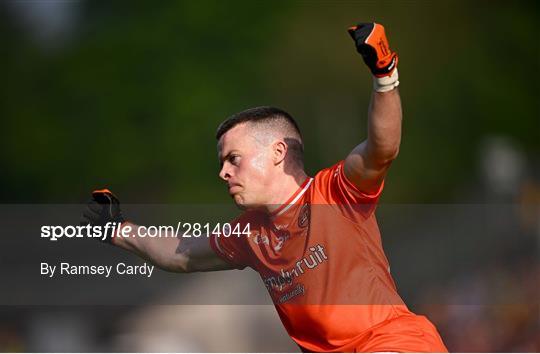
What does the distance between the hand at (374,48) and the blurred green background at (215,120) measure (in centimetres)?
395

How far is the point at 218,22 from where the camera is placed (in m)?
8.47

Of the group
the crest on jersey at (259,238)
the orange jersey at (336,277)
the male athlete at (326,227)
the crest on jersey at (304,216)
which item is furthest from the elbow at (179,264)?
the crest on jersey at (304,216)

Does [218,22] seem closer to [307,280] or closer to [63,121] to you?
[63,121]

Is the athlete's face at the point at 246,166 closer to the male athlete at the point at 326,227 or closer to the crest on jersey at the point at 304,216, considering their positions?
the male athlete at the point at 326,227

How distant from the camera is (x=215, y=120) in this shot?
8086mm

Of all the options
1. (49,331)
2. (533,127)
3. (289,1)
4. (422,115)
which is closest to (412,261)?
(422,115)

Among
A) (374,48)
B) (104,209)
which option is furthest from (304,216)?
(104,209)

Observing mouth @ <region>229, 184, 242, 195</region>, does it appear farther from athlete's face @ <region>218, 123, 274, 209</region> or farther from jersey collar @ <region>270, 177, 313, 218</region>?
jersey collar @ <region>270, 177, 313, 218</region>

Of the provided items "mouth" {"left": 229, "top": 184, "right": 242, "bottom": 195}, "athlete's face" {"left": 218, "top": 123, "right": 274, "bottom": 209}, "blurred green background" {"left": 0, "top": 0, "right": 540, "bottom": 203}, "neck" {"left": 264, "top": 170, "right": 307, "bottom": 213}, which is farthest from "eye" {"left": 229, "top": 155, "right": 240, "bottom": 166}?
"blurred green background" {"left": 0, "top": 0, "right": 540, "bottom": 203}

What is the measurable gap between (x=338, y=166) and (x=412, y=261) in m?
4.16

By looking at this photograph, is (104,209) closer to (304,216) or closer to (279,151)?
(279,151)

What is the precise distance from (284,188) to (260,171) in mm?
152

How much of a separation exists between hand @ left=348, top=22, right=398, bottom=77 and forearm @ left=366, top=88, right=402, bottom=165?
0.10 m

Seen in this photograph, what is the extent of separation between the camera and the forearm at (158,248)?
5.14 metres
